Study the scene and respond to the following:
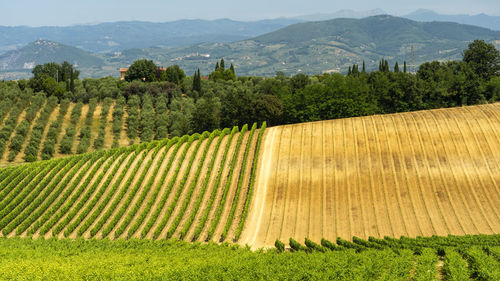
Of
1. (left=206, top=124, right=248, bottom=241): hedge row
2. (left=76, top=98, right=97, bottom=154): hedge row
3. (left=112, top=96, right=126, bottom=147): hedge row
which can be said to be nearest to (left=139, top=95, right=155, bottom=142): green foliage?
(left=112, top=96, right=126, bottom=147): hedge row

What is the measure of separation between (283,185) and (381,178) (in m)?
11.4

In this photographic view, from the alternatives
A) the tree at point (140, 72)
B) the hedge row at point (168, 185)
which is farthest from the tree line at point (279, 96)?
the hedge row at point (168, 185)

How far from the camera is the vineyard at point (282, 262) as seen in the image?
29861 mm

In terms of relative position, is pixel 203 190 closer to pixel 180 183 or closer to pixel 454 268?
pixel 180 183

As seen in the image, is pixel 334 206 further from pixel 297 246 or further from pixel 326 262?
pixel 326 262

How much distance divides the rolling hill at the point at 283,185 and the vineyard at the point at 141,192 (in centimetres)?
17

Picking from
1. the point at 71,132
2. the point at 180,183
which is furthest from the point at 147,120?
the point at 180,183

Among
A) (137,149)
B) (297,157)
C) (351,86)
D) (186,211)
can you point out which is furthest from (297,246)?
(351,86)

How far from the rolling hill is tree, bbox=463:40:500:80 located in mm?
56986

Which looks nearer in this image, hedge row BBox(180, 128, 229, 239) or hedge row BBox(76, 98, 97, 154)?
hedge row BBox(180, 128, 229, 239)

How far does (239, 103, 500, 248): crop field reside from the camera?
152ft

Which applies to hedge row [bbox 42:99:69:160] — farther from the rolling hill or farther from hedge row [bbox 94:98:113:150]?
the rolling hill

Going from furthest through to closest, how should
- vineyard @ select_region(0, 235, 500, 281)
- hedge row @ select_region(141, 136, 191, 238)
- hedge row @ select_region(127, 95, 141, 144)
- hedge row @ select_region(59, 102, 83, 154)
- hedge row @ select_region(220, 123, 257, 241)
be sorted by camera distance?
hedge row @ select_region(127, 95, 141, 144)
hedge row @ select_region(59, 102, 83, 154)
hedge row @ select_region(141, 136, 191, 238)
hedge row @ select_region(220, 123, 257, 241)
vineyard @ select_region(0, 235, 500, 281)

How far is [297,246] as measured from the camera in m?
40.8
